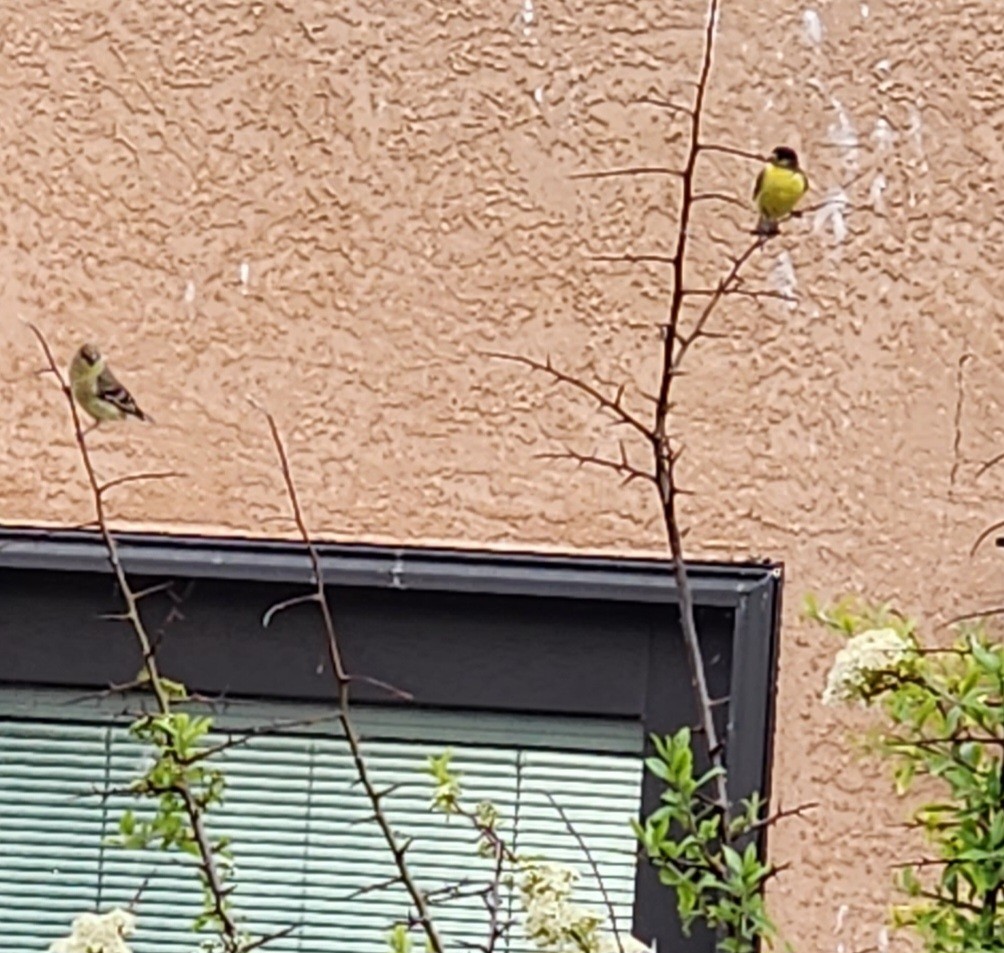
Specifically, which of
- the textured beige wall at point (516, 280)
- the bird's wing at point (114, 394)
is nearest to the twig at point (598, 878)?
the textured beige wall at point (516, 280)

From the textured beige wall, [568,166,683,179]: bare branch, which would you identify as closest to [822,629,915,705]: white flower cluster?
[568,166,683,179]: bare branch

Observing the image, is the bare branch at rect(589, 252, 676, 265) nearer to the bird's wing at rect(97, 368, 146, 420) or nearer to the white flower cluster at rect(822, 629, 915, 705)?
the white flower cluster at rect(822, 629, 915, 705)

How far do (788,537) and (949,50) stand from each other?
110cm

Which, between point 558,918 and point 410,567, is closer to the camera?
point 558,918

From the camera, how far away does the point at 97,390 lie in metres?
4.29

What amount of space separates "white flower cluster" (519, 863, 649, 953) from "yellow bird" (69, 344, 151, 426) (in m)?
2.00

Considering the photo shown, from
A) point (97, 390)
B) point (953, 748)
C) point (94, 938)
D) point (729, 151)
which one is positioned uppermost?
point (97, 390)

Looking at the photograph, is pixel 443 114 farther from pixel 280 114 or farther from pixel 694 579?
pixel 694 579

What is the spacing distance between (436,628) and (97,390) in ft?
2.94

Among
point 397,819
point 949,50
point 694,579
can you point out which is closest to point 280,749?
point 397,819

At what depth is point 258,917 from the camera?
4590 mm

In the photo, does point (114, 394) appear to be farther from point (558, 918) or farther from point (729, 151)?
point (558, 918)

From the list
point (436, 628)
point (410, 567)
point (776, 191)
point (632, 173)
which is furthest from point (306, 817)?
point (632, 173)

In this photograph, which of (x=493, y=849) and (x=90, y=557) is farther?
(x=90, y=557)
